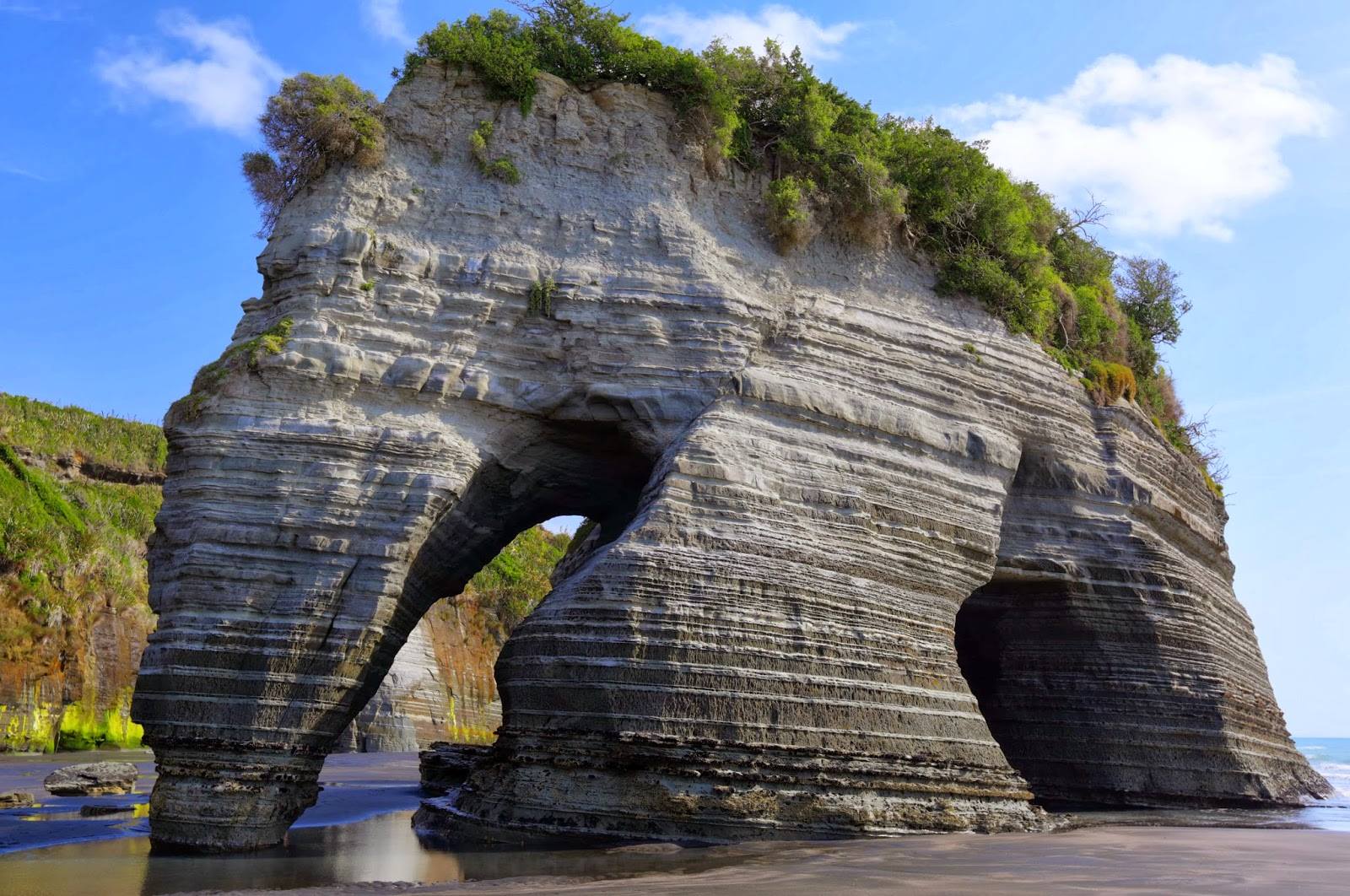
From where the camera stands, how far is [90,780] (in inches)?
613

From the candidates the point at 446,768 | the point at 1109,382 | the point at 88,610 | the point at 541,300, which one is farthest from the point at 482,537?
the point at 88,610

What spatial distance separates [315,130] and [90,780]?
375 inches

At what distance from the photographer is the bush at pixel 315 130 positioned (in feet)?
45.1

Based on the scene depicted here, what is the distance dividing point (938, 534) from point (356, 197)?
832 centimetres

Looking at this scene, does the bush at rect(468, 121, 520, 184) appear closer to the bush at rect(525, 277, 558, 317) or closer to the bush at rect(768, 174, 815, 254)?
the bush at rect(525, 277, 558, 317)

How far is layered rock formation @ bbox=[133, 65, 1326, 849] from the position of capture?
11.0m

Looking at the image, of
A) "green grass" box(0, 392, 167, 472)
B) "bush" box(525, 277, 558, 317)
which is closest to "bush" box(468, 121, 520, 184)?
"bush" box(525, 277, 558, 317)

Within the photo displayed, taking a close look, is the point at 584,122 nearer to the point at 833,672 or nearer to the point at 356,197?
the point at 356,197

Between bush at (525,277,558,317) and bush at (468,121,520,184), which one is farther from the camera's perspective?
bush at (468,121,520,184)

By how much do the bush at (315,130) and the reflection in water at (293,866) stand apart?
26.3 ft

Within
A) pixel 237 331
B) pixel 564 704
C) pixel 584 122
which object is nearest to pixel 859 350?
pixel 584 122

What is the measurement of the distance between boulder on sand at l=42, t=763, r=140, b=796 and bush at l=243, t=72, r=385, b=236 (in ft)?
28.1

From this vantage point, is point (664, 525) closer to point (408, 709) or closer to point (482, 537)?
point (482, 537)

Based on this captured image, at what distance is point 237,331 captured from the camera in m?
13.4
